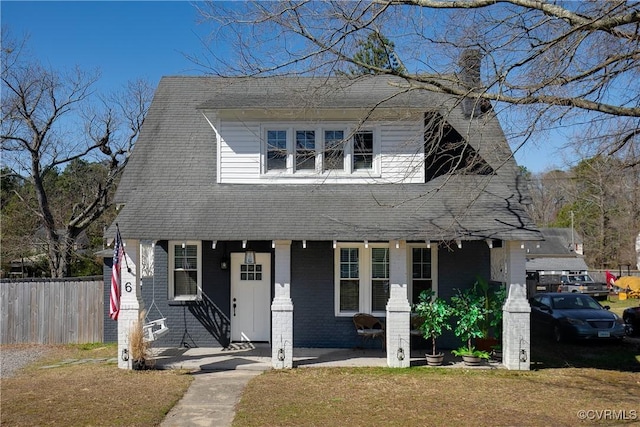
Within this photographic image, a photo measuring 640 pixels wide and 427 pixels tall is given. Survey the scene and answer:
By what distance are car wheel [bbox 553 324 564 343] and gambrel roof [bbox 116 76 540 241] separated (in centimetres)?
531

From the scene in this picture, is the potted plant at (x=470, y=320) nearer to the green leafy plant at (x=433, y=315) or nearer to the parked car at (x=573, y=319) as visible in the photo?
the green leafy plant at (x=433, y=315)

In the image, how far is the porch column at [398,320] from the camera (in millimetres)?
12250

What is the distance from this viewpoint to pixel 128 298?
1219 centimetres

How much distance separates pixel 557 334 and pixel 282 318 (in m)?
9.16

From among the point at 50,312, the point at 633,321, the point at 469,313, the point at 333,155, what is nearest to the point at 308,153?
the point at 333,155

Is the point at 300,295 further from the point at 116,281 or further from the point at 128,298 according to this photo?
the point at 116,281

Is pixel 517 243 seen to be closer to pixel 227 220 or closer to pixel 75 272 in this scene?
pixel 227 220

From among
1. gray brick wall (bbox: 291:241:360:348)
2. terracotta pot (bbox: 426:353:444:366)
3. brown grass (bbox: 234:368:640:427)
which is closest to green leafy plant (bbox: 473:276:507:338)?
terracotta pot (bbox: 426:353:444:366)

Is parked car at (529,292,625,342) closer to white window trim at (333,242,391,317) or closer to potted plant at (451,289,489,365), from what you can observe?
potted plant at (451,289,489,365)

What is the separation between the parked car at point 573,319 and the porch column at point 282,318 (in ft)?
28.8

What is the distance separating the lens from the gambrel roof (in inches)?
487

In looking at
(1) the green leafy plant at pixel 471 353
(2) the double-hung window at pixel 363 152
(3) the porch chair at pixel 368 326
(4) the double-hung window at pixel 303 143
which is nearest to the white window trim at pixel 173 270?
(4) the double-hung window at pixel 303 143

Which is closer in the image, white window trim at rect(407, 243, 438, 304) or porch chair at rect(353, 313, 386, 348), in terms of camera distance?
porch chair at rect(353, 313, 386, 348)

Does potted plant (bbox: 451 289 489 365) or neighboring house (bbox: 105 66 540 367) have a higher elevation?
neighboring house (bbox: 105 66 540 367)
